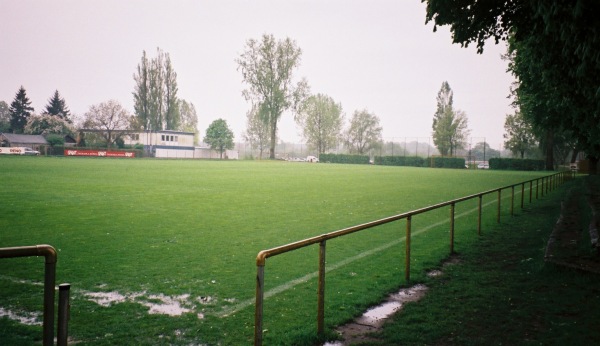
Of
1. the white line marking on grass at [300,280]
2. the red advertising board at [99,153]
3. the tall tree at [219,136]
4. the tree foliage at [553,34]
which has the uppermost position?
the tall tree at [219,136]

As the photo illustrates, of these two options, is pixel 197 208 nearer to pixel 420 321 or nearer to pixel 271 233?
pixel 271 233

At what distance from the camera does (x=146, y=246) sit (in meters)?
8.55

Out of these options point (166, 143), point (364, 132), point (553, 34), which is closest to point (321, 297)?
point (553, 34)

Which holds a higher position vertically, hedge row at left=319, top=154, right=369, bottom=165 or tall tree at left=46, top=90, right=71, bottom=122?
tall tree at left=46, top=90, right=71, bottom=122

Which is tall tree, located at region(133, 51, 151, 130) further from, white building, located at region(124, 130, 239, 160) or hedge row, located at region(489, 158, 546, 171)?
hedge row, located at region(489, 158, 546, 171)

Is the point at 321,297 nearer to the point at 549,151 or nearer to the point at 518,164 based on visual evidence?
the point at 549,151

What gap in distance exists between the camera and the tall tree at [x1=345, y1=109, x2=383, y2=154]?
110 m

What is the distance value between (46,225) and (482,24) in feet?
36.8

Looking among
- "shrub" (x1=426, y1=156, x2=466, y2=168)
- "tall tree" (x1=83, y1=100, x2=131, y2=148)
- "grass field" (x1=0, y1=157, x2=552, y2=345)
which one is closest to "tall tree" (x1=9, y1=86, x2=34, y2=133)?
"tall tree" (x1=83, y1=100, x2=131, y2=148)

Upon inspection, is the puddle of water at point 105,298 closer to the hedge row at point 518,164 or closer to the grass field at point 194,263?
the grass field at point 194,263

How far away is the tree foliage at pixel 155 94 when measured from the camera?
87875 millimetres

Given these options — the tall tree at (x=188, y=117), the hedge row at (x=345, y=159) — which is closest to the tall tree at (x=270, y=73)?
the hedge row at (x=345, y=159)

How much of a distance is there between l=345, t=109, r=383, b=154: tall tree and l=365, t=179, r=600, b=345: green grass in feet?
337

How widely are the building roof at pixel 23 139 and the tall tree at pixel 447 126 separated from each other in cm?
8020
